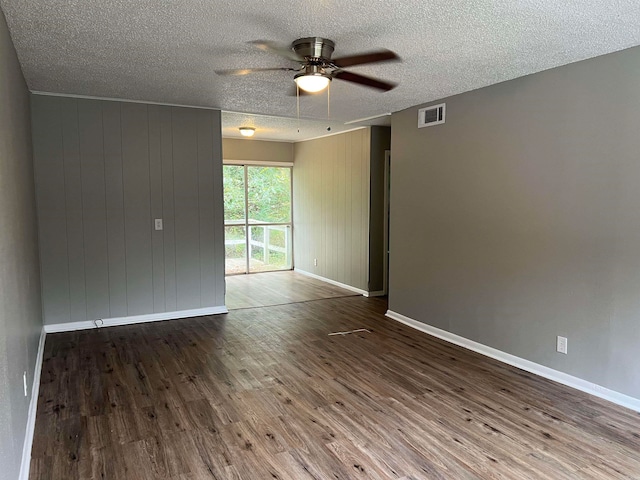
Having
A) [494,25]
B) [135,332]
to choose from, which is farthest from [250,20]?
[135,332]

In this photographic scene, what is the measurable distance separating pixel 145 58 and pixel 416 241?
316 cm

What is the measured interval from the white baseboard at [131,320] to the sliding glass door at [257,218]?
9.52ft

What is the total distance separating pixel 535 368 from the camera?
3.54 metres

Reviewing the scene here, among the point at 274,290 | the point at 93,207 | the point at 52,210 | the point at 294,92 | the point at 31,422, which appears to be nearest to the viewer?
the point at 31,422

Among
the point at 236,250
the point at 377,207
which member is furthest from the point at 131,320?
the point at 377,207

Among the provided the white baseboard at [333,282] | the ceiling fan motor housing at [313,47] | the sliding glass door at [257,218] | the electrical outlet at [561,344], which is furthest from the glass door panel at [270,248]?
the electrical outlet at [561,344]

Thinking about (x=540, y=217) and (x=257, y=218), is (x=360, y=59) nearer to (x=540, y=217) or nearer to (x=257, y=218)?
(x=540, y=217)

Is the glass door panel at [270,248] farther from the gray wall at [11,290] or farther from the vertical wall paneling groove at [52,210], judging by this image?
the gray wall at [11,290]

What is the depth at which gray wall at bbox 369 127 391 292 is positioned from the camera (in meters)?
6.20

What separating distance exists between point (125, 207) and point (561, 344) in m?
4.39

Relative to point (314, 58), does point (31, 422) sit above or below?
below

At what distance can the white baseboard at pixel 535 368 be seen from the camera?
299 cm

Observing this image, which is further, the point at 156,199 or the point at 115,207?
the point at 156,199

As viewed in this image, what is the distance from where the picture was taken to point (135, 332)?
4566 millimetres
